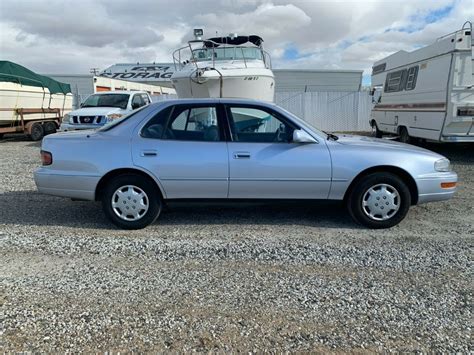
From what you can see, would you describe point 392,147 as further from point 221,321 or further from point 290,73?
point 290,73

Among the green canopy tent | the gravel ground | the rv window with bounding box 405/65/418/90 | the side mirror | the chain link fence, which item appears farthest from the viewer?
the chain link fence

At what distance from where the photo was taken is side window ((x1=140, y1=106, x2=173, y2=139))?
440cm

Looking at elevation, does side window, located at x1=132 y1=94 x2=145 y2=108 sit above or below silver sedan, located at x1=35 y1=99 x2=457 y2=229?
above

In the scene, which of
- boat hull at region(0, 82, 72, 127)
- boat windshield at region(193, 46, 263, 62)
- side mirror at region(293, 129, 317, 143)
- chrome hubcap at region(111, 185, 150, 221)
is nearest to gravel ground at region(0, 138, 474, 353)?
chrome hubcap at region(111, 185, 150, 221)

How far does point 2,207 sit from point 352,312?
5157 mm

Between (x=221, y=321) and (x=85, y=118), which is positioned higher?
(x=85, y=118)

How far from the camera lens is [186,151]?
14.2 ft

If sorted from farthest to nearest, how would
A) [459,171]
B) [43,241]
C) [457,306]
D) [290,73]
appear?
[290,73] < [459,171] < [43,241] < [457,306]

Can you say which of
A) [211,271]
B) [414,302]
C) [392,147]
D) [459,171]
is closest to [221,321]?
[211,271]

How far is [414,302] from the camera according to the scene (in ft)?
9.37

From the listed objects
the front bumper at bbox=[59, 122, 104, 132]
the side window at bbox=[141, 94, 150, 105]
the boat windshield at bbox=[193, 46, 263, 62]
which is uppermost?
the boat windshield at bbox=[193, 46, 263, 62]

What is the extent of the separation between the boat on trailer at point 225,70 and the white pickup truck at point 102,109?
2.43 m

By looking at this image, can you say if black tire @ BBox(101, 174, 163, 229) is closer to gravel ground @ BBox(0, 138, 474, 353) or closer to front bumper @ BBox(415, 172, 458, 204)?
gravel ground @ BBox(0, 138, 474, 353)

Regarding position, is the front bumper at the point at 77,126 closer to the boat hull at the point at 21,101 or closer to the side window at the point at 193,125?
the boat hull at the point at 21,101
